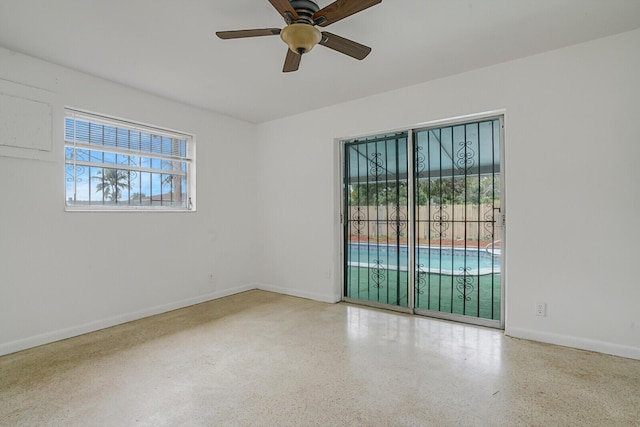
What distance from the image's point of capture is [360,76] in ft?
10.9

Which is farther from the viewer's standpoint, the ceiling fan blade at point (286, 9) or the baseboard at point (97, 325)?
the baseboard at point (97, 325)

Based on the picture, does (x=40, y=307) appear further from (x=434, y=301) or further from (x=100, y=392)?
(x=434, y=301)

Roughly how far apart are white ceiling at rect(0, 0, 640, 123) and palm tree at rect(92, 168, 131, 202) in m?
0.98

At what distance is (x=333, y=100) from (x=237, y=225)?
88.8 inches

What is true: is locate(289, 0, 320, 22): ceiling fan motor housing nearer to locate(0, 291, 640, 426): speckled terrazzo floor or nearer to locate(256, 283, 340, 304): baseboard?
locate(0, 291, 640, 426): speckled terrazzo floor

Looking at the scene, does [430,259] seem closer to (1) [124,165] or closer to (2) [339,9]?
(2) [339,9]

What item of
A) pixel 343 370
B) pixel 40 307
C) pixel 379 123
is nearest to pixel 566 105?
pixel 379 123

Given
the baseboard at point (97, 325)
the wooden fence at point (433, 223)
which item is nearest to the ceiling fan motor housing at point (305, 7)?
the wooden fence at point (433, 223)

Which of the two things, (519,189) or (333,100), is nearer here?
(519,189)

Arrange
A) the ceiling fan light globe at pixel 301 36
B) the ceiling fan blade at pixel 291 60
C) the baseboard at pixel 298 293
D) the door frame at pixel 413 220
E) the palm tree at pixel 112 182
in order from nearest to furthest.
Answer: the ceiling fan light globe at pixel 301 36 → the ceiling fan blade at pixel 291 60 → the door frame at pixel 413 220 → the palm tree at pixel 112 182 → the baseboard at pixel 298 293

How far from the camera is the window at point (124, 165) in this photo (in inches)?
129

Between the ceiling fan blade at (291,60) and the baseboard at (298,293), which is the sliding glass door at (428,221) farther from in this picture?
the ceiling fan blade at (291,60)

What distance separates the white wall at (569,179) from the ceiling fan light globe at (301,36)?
1.89 meters

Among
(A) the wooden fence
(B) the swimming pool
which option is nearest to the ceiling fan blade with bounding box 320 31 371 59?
(A) the wooden fence
